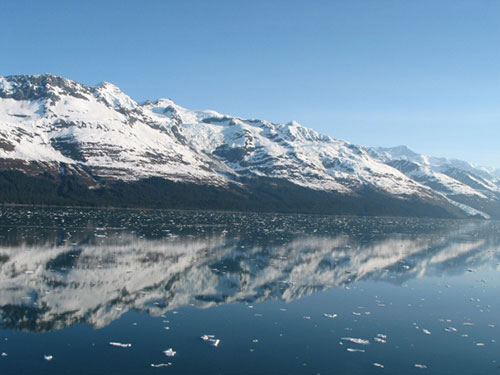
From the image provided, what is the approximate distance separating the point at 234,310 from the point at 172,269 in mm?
18592

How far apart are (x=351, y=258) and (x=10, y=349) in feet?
200

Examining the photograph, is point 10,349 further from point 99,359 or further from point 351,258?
point 351,258

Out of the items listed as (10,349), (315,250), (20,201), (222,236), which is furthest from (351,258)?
(20,201)

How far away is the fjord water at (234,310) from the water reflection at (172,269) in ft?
0.78

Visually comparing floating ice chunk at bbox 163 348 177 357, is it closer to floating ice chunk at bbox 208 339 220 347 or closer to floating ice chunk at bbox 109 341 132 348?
floating ice chunk at bbox 109 341 132 348

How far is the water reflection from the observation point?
44844mm

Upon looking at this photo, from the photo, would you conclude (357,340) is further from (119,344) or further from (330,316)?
(119,344)

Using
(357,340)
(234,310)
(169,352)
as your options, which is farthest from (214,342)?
(357,340)

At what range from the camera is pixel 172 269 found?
206 feet

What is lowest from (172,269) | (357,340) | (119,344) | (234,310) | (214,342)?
(119,344)

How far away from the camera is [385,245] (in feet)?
357

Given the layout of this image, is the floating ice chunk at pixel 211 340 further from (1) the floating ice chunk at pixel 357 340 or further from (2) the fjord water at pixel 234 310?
(1) the floating ice chunk at pixel 357 340

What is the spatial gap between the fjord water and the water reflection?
0.78 feet

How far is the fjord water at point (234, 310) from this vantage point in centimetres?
3319
